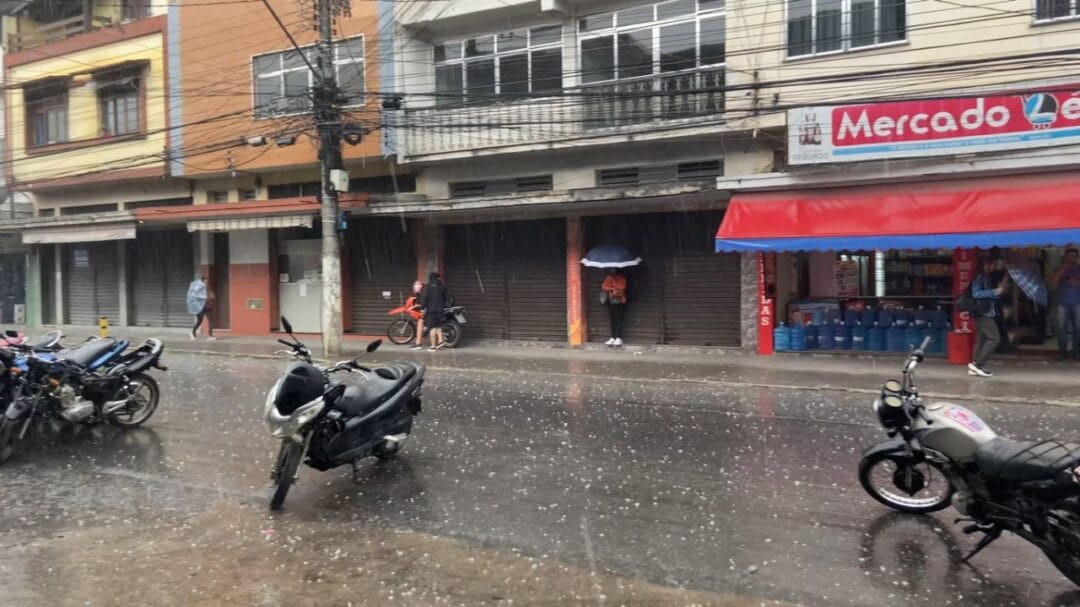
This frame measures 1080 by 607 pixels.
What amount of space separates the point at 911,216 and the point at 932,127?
1.52 m

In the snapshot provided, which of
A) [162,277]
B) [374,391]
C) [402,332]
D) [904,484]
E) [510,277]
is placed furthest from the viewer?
[162,277]

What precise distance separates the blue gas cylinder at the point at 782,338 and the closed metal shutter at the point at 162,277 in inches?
672

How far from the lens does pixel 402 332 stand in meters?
18.2

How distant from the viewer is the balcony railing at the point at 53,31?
23.8 meters

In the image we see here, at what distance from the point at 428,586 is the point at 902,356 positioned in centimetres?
1188

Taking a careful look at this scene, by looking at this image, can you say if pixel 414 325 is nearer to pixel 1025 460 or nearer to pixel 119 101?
pixel 119 101

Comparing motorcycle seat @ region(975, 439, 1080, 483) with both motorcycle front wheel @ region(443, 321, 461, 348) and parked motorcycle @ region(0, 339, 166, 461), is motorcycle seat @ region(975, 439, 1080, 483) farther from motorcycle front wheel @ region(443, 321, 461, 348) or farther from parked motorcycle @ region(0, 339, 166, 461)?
motorcycle front wheel @ region(443, 321, 461, 348)

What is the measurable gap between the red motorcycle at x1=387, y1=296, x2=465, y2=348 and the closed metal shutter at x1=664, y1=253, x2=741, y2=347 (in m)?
4.60

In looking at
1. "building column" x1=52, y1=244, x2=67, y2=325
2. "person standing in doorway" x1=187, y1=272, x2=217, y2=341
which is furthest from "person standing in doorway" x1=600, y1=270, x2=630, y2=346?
"building column" x1=52, y1=244, x2=67, y2=325

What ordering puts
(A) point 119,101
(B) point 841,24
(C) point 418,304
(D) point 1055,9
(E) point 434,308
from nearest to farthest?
1. (D) point 1055,9
2. (B) point 841,24
3. (E) point 434,308
4. (C) point 418,304
5. (A) point 119,101

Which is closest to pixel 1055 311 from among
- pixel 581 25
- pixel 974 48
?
pixel 974 48

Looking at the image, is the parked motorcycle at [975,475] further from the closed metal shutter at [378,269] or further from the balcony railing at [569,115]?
the closed metal shutter at [378,269]

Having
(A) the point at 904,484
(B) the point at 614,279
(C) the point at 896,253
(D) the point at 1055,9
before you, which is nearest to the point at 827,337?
(C) the point at 896,253

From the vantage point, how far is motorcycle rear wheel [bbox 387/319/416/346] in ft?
59.3
